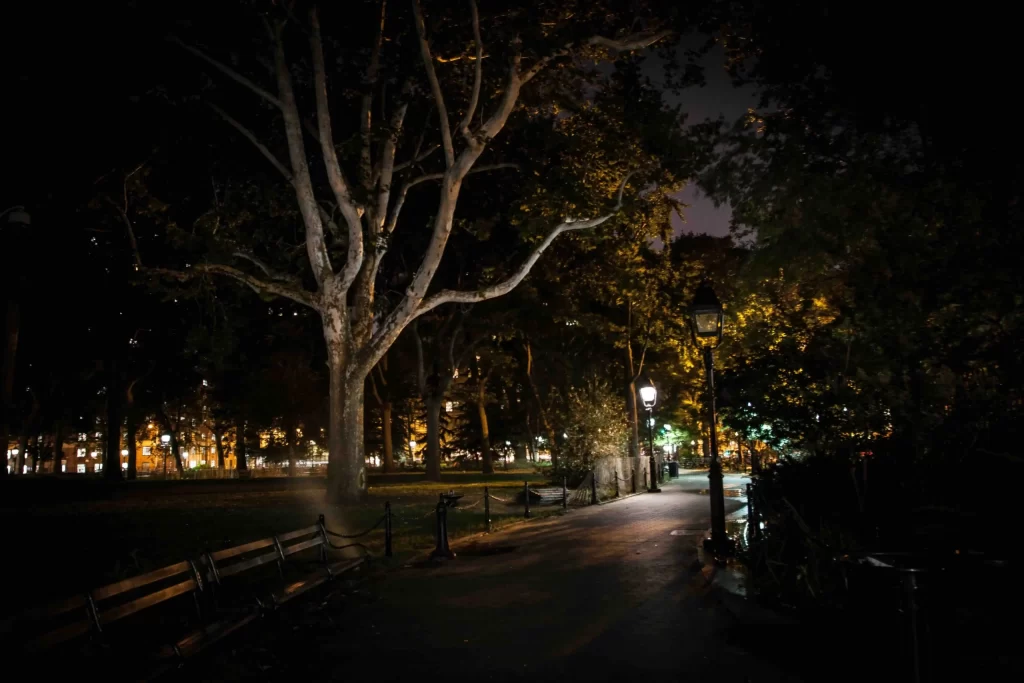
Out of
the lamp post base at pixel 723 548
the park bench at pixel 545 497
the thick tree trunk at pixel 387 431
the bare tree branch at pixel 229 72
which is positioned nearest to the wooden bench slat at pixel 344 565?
the lamp post base at pixel 723 548

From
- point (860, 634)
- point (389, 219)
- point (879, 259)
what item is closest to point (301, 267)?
point (389, 219)

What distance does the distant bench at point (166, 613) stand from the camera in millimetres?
5832

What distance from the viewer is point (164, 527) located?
17.0 metres

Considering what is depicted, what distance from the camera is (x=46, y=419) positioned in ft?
181

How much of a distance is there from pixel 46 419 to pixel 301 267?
4057 cm

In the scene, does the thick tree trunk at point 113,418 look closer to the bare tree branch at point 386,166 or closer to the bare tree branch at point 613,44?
the bare tree branch at point 386,166

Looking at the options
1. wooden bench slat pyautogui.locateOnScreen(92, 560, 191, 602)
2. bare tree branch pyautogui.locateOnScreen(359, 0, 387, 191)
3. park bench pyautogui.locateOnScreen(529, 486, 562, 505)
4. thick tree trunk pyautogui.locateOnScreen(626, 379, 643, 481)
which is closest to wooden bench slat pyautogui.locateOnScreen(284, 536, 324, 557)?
wooden bench slat pyautogui.locateOnScreen(92, 560, 191, 602)

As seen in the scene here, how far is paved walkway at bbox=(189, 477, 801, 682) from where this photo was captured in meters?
6.48

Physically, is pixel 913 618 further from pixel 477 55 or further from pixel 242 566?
pixel 477 55

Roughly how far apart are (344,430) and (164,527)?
5204 mm

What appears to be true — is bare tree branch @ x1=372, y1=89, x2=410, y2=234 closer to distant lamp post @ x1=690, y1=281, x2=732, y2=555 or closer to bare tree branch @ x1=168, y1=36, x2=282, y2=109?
bare tree branch @ x1=168, y1=36, x2=282, y2=109

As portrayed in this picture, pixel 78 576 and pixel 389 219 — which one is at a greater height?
pixel 389 219

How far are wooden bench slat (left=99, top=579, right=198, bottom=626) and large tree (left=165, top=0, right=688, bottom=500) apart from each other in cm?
1304

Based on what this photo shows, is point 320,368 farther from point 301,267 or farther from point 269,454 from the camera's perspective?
point 269,454
